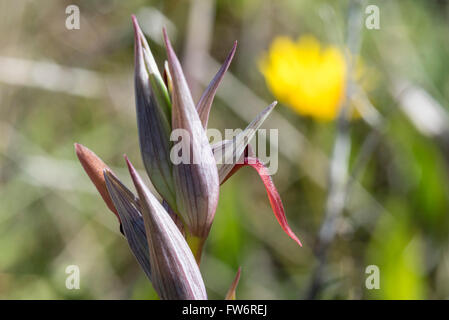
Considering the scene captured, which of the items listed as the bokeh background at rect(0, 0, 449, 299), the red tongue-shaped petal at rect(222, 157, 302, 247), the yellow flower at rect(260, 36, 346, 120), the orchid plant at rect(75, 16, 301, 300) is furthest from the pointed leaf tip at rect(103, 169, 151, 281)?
the yellow flower at rect(260, 36, 346, 120)

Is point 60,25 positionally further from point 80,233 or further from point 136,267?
point 136,267

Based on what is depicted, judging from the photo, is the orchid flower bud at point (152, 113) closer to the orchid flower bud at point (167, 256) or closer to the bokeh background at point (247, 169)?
the orchid flower bud at point (167, 256)

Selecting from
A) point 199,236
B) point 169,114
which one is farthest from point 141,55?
point 199,236

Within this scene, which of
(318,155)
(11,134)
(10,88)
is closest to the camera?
(11,134)

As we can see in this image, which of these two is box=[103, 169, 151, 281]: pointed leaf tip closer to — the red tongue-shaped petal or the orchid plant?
the orchid plant

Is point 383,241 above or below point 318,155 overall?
below
